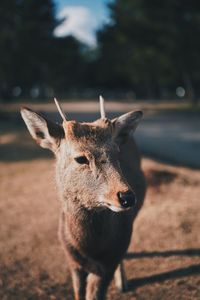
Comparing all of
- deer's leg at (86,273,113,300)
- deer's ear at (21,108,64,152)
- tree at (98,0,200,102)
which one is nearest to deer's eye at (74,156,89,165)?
deer's ear at (21,108,64,152)

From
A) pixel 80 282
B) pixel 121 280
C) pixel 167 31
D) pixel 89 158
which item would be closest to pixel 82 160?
pixel 89 158

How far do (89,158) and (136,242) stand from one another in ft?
9.97

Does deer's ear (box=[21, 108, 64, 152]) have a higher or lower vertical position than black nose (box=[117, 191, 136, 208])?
higher

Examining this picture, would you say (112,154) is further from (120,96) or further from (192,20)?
(120,96)

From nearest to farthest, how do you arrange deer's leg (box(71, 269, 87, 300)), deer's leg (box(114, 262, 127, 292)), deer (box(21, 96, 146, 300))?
deer (box(21, 96, 146, 300)), deer's leg (box(71, 269, 87, 300)), deer's leg (box(114, 262, 127, 292))

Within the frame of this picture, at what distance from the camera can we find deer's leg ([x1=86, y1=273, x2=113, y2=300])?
4031 millimetres

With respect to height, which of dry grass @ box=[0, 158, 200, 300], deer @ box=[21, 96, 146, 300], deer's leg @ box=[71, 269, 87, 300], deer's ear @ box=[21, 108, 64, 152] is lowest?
dry grass @ box=[0, 158, 200, 300]

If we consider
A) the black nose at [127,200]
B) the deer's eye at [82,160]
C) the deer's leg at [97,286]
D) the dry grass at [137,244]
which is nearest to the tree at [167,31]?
the dry grass at [137,244]

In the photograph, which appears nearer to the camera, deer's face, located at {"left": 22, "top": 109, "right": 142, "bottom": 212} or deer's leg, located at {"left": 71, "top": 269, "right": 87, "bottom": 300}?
deer's face, located at {"left": 22, "top": 109, "right": 142, "bottom": 212}

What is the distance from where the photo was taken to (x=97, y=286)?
4.04 meters

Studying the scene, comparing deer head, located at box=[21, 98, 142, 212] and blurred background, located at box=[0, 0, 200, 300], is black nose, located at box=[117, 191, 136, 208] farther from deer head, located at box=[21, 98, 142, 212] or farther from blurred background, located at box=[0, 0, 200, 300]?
blurred background, located at box=[0, 0, 200, 300]

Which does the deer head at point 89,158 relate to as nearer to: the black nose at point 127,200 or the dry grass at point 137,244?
the black nose at point 127,200

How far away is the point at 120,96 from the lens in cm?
5747

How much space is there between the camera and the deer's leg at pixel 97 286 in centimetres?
403
